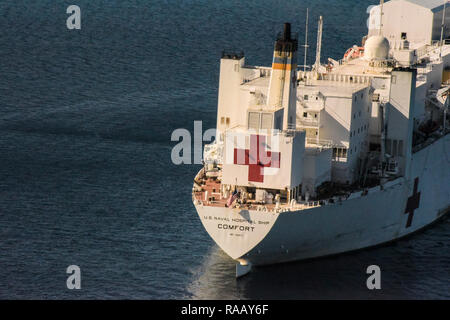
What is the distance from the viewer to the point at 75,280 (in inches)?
2128

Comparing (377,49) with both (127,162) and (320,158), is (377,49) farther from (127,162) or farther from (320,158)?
(127,162)

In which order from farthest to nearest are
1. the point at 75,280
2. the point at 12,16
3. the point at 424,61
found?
the point at 12,16, the point at 424,61, the point at 75,280

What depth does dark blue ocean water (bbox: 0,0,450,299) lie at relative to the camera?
5516cm

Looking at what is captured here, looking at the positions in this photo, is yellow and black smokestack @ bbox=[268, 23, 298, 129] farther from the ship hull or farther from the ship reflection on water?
the ship reflection on water

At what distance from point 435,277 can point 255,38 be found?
5150 cm

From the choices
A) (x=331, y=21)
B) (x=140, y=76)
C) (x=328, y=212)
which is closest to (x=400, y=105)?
(x=328, y=212)

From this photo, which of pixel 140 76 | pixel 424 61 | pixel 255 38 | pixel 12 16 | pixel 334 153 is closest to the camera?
pixel 334 153

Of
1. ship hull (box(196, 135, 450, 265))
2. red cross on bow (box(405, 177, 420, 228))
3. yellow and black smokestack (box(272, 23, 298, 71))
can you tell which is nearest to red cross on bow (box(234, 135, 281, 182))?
ship hull (box(196, 135, 450, 265))

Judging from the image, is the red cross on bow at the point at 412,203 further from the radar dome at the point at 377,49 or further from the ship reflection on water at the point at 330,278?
the radar dome at the point at 377,49

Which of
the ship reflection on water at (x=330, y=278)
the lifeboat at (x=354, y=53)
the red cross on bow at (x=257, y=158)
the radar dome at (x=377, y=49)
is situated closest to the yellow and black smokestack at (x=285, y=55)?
the red cross on bow at (x=257, y=158)

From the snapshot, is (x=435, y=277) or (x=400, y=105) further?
(x=400, y=105)

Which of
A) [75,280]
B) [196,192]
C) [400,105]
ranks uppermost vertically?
[400,105]

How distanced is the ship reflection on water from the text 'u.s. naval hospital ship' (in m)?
0.67

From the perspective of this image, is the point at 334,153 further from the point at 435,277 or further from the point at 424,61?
the point at 424,61
